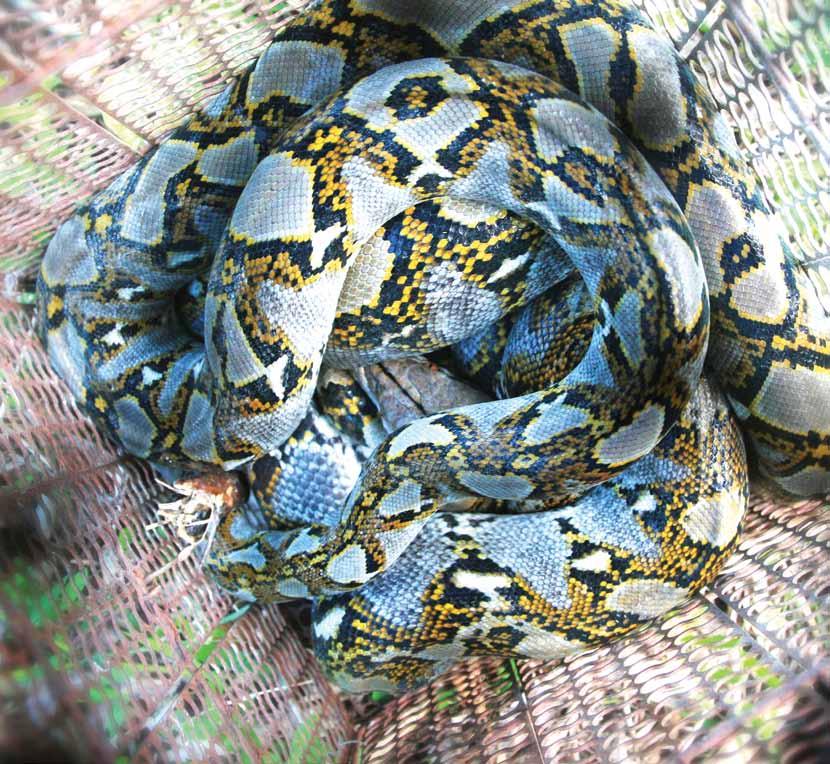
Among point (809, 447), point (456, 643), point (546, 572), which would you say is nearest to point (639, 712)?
point (546, 572)

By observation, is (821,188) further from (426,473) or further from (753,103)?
(426,473)

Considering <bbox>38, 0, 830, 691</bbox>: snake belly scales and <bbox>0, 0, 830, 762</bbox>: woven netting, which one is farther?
<bbox>38, 0, 830, 691</bbox>: snake belly scales

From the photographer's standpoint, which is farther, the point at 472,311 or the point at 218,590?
the point at 218,590

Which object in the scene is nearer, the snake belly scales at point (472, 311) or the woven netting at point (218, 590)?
the woven netting at point (218, 590)
